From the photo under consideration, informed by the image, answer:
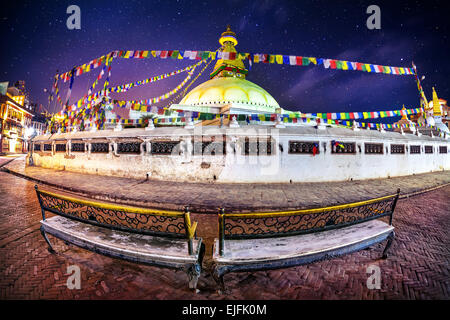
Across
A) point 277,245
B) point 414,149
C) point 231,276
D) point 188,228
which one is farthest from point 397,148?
point 188,228

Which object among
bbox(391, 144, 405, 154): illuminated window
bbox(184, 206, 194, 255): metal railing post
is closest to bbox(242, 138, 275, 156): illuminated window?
bbox(184, 206, 194, 255): metal railing post

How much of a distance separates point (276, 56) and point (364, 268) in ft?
31.6

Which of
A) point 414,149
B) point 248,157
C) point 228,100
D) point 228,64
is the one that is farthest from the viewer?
point 228,64

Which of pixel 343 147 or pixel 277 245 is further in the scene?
pixel 343 147

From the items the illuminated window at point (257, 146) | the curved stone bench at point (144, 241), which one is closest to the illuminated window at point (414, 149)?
the illuminated window at point (257, 146)

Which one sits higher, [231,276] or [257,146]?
[257,146]

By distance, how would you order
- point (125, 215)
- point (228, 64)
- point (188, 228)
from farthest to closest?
point (228, 64) → point (125, 215) → point (188, 228)

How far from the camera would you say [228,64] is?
19.6 meters

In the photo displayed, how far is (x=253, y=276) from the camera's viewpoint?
278cm

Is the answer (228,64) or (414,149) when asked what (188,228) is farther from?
(228,64)

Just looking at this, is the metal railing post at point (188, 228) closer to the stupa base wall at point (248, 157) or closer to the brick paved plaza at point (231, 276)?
the brick paved plaza at point (231, 276)

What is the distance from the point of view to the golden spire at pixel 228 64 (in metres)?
19.8

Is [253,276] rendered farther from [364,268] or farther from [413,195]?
[413,195]

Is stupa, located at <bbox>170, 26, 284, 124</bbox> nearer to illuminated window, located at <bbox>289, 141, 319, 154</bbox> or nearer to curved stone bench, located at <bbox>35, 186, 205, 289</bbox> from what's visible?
illuminated window, located at <bbox>289, 141, 319, 154</bbox>
